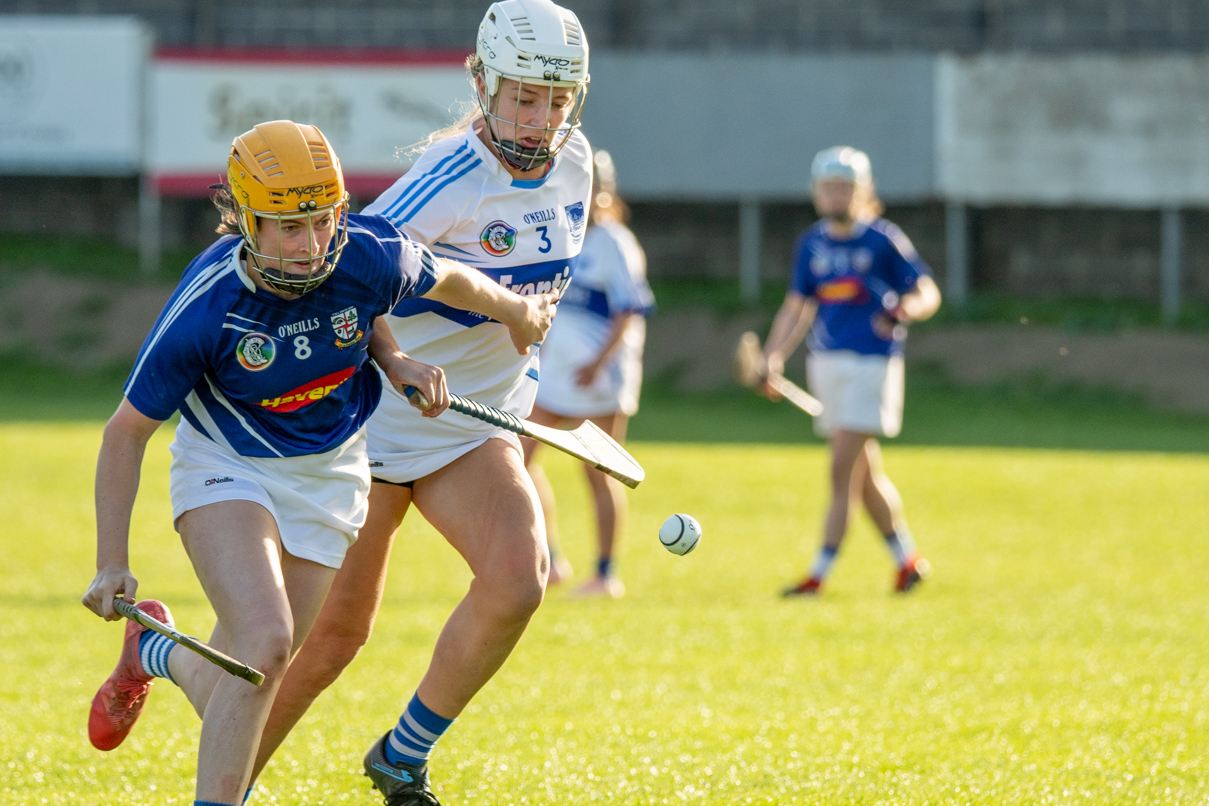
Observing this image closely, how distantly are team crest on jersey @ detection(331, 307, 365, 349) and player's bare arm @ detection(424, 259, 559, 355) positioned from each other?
0.25 metres

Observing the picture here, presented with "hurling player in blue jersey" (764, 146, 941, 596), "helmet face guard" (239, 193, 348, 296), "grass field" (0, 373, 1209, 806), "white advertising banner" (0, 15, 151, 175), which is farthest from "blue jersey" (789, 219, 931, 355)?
"white advertising banner" (0, 15, 151, 175)

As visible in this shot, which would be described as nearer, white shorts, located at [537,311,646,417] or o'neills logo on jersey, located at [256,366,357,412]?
o'neills logo on jersey, located at [256,366,357,412]

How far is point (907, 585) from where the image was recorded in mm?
8086

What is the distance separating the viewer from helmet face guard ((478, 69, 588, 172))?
3.86m

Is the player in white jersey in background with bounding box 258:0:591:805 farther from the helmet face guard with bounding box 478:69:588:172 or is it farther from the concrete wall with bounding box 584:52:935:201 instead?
the concrete wall with bounding box 584:52:935:201

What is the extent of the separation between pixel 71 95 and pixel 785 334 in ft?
51.9

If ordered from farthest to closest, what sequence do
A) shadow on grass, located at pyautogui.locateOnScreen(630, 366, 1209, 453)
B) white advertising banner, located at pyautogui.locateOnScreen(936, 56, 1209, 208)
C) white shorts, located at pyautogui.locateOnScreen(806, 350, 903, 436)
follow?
white advertising banner, located at pyautogui.locateOnScreen(936, 56, 1209, 208)
shadow on grass, located at pyautogui.locateOnScreen(630, 366, 1209, 453)
white shorts, located at pyautogui.locateOnScreen(806, 350, 903, 436)

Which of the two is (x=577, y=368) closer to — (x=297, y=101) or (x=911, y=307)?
(x=911, y=307)

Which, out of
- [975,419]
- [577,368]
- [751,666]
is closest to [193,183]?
[975,419]

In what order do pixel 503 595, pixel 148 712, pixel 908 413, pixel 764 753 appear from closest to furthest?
pixel 503 595 < pixel 764 753 < pixel 148 712 < pixel 908 413

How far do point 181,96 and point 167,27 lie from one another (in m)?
3.37

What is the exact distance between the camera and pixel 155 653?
3838 mm

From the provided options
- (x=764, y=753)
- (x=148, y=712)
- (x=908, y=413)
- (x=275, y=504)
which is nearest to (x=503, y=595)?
(x=275, y=504)

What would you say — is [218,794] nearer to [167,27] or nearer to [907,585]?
[907,585]
